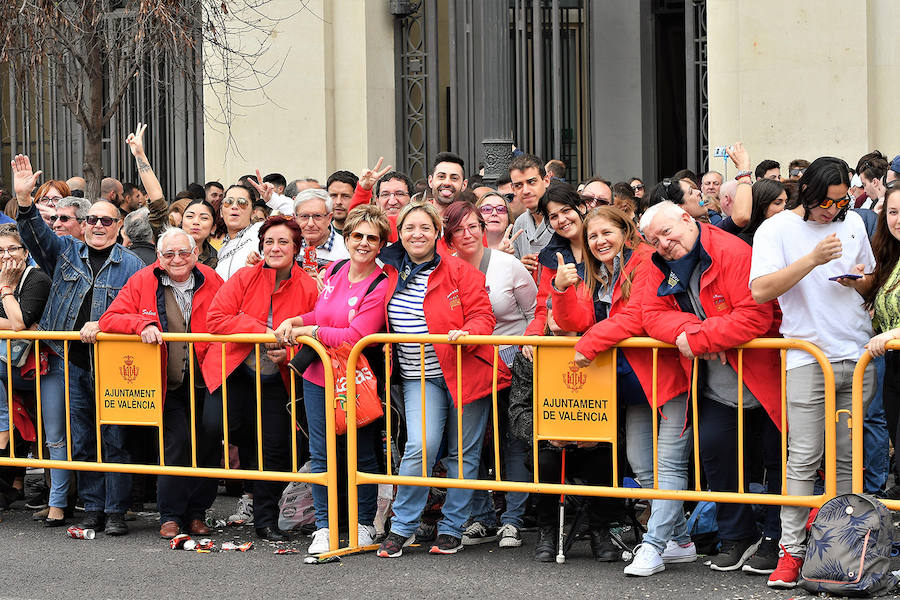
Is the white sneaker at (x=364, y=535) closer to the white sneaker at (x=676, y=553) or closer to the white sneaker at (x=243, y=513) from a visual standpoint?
the white sneaker at (x=243, y=513)

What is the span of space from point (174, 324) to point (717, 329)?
133 inches

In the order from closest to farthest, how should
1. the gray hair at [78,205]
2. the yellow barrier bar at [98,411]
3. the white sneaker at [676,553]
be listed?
1. the white sneaker at [676,553]
2. the yellow barrier bar at [98,411]
3. the gray hair at [78,205]

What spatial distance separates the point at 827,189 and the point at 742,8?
788 centimetres

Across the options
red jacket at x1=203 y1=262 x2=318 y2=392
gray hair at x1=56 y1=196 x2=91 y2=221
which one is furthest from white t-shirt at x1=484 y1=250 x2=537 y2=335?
gray hair at x1=56 y1=196 x2=91 y2=221

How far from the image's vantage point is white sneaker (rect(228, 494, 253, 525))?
8.51m

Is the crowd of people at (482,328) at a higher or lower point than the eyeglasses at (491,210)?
lower

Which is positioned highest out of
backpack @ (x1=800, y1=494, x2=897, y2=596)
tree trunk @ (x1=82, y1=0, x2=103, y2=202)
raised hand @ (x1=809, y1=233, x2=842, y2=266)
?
tree trunk @ (x1=82, y1=0, x2=103, y2=202)

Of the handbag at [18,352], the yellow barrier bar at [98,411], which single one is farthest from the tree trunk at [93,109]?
the yellow barrier bar at [98,411]

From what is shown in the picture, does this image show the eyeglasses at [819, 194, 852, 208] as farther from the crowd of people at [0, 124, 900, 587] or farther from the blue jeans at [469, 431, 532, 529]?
the blue jeans at [469, 431, 532, 529]

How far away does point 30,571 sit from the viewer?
733cm

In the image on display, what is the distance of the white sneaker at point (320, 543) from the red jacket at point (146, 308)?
1307mm

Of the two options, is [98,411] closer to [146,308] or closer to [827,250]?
[146,308]

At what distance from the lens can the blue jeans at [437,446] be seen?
7461 mm

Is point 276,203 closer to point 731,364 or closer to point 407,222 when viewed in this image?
point 407,222
